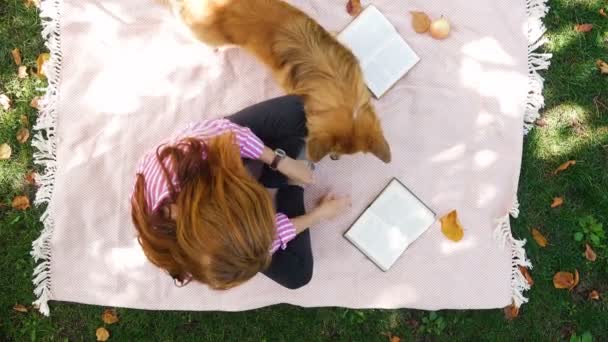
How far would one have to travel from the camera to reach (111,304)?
329 cm

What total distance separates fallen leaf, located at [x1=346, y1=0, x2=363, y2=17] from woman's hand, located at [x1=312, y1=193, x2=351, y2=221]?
50.4 inches

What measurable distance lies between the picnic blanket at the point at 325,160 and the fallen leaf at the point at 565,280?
28 cm

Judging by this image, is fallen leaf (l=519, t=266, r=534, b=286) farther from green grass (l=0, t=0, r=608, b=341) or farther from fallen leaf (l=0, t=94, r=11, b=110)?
fallen leaf (l=0, t=94, r=11, b=110)

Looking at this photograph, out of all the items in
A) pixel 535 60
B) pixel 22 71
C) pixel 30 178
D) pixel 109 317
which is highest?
pixel 22 71

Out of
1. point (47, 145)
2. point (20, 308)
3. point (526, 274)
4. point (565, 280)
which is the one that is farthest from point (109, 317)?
point (565, 280)

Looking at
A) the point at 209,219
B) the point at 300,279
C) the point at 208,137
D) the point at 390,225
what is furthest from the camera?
the point at 390,225

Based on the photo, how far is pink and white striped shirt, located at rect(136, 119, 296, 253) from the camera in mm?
2416

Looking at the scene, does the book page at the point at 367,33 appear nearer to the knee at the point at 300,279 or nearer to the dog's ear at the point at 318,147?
the dog's ear at the point at 318,147

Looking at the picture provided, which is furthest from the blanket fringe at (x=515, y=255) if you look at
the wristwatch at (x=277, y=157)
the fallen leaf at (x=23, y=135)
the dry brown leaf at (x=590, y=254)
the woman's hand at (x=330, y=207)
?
the fallen leaf at (x=23, y=135)

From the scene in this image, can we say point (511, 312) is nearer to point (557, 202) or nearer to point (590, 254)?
point (590, 254)

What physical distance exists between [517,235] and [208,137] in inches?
87.9

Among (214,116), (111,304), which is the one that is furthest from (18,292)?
(214,116)

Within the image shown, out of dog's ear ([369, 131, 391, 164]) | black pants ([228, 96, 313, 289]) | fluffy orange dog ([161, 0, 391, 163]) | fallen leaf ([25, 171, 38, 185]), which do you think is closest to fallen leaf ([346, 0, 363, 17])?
fluffy orange dog ([161, 0, 391, 163])

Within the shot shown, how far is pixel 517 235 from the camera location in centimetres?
341
